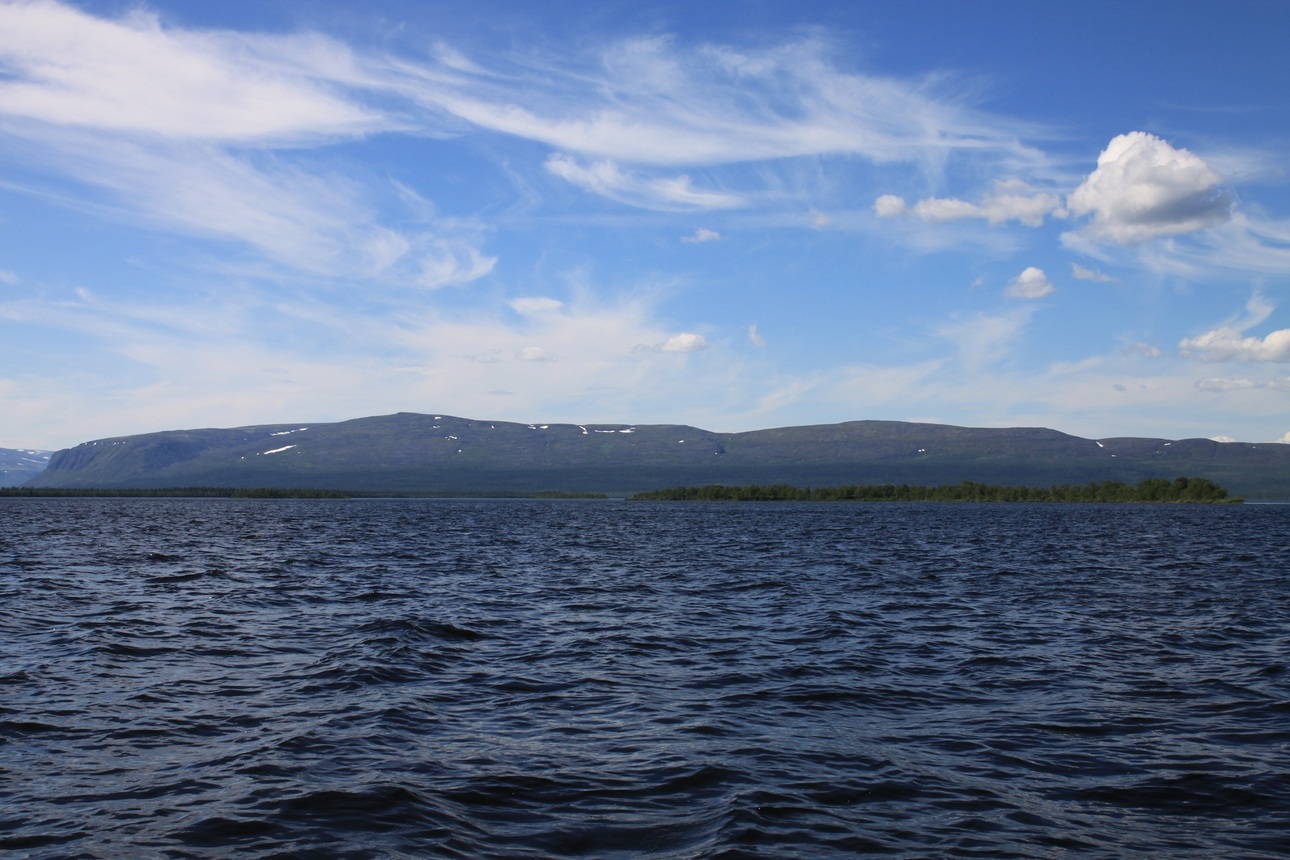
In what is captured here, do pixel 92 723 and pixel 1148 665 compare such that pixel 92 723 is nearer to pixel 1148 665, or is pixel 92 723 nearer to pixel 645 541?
pixel 1148 665

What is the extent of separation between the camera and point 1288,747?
16.2 metres

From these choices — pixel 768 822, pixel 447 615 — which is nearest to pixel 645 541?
pixel 447 615

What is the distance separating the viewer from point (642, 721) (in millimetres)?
17734

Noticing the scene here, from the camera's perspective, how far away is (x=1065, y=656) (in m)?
24.2

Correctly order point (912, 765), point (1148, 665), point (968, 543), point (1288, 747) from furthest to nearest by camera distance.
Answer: point (968, 543), point (1148, 665), point (1288, 747), point (912, 765)

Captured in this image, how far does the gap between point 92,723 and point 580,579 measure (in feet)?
90.3

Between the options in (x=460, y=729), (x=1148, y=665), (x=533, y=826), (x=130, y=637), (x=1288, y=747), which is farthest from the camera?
(x=130, y=637)

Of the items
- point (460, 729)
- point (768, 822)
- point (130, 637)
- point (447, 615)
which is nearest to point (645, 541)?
point (447, 615)

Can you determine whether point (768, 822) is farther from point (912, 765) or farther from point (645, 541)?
point (645, 541)

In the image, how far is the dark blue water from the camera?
1231 centimetres

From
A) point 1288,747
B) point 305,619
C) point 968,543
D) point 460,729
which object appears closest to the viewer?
point 1288,747

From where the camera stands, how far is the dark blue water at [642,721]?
12.3 metres

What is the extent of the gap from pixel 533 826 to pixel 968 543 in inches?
2593

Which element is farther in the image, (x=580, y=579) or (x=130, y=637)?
(x=580, y=579)
